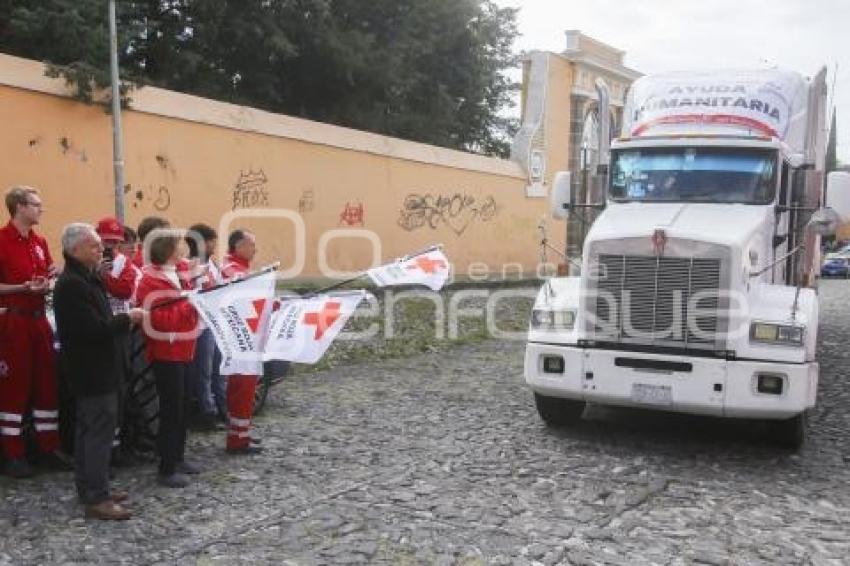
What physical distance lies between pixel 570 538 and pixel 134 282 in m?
3.66

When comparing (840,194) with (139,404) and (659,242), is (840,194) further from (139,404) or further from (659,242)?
(139,404)

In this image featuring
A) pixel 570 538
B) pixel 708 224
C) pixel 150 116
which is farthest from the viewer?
pixel 150 116

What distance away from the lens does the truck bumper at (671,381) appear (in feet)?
22.0

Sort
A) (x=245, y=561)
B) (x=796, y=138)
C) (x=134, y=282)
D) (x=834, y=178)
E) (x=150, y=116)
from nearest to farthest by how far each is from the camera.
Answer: (x=245, y=561) < (x=134, y=282) < (x=834, y=178) < (x=796, y=138) < (x=150, y=116)

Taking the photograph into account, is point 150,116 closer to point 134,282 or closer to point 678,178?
point 134,282

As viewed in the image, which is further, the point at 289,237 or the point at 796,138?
the point at 289,237

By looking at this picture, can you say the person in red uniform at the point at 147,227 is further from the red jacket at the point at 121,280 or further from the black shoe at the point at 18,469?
the black shoe at the point at 18,469

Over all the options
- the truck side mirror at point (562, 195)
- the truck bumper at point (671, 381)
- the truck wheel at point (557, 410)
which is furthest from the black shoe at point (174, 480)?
the truck side mirror at point (562, 195)

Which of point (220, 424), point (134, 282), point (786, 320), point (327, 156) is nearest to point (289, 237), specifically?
point (327, 156)

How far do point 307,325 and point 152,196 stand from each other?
25.5 ft

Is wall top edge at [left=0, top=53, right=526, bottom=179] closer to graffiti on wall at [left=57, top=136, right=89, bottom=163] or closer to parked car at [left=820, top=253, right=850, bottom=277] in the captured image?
graffiti on wall at [left=57, top=136, right=89, bottom=163]

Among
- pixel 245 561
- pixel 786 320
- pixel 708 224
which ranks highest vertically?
pixel 708 224

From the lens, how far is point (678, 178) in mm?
8445

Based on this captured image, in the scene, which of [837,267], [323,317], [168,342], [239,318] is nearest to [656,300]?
[323,317]
